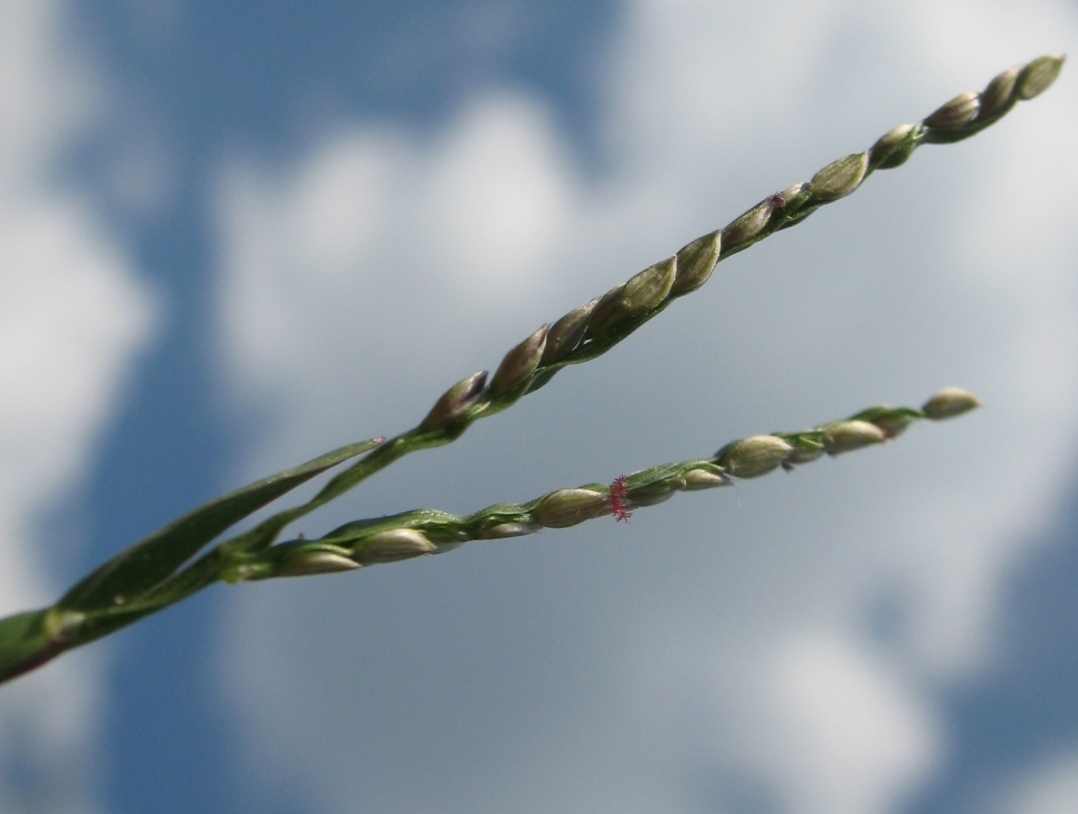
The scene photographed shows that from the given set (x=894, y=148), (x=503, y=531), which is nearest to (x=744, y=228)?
(x=894, y=148)

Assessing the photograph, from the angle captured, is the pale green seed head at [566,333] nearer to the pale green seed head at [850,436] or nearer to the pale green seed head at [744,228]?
the pale green seed head at [744,228]

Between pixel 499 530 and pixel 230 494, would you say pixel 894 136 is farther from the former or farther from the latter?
pixel 230 494

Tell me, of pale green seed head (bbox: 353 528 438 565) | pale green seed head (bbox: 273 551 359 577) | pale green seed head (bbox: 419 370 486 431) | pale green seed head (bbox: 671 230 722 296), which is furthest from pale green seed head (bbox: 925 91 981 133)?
pale green seed head (bbox: 273 551 359 577)

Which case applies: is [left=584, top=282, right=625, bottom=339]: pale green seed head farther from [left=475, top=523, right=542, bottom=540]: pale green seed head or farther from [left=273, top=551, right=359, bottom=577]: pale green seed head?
[left=273, top=551, right=359, bottom=577]: pale green seed head

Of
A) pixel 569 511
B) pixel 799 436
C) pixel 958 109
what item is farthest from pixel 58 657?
pixel 958 109

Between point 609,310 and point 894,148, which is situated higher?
point 894,148

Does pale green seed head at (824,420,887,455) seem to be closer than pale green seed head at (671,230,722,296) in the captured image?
Yes

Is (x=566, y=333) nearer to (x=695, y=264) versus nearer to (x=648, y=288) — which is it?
→ (x=648, y=288)

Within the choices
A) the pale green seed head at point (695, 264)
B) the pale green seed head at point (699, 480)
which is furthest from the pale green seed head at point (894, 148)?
the pale green seed head at point (699, 480)
